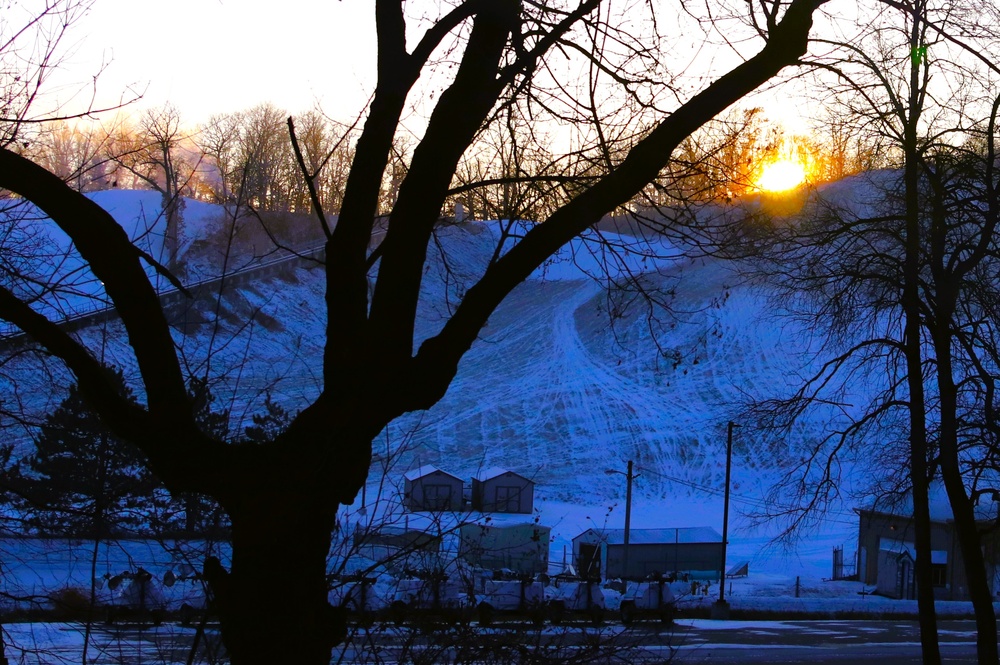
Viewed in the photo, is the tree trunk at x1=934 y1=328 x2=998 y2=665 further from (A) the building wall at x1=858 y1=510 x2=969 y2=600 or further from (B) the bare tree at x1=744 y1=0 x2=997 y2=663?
(A) the building wall at x1=858 y1=510 x2=969 y2=600

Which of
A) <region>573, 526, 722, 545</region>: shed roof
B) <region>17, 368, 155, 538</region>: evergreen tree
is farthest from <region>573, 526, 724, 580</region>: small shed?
<region>17, 368, 155, 538</region>: evergreen tree

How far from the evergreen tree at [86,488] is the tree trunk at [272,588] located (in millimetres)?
1271

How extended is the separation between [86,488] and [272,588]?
2.24m

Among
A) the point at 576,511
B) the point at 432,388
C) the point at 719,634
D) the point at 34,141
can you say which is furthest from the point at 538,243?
the point at 576,511

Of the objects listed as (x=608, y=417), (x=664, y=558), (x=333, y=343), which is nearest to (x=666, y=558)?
(x=664, y=558)

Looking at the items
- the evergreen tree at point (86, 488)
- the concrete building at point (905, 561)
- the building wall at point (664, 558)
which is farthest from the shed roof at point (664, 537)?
the evergreen tree at point (86, 488)

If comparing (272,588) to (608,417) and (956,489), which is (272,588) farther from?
(608,417)

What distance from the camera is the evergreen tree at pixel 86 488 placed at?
14.9ft

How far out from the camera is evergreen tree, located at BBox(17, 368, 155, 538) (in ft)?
14.9

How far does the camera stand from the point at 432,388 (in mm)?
3438

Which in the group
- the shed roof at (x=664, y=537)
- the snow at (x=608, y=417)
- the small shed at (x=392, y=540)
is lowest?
the small shed at (x=392, y=540)

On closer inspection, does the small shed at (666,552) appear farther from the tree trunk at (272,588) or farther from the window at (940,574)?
the tree trunk at (272,588)

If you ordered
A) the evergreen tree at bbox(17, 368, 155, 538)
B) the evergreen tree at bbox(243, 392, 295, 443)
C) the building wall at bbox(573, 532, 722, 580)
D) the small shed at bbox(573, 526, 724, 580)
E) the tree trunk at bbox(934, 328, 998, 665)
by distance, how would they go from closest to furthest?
the evergreen tree at bbox(17, 368, 155, 538) → the evergreen tree at bbox(243, 392, 295, 443) → the tree trunk at bbox(934, 328, 998, 665) → the building wall at bbox(573, 532, 722, 580) → the small shed at bbox(573, 526, 724, 580)

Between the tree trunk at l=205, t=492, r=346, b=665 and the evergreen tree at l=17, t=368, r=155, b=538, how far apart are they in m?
1.27
